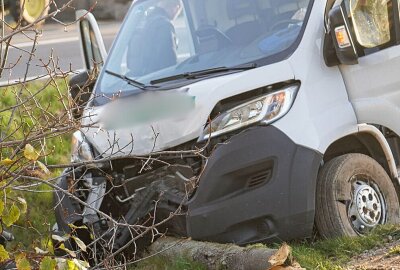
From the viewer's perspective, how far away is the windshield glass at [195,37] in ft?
20.9

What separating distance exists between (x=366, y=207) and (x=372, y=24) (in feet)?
4.43

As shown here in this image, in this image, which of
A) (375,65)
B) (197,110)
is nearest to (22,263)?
(197,110)

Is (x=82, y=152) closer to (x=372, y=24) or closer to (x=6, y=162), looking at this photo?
(x=372, y=24)

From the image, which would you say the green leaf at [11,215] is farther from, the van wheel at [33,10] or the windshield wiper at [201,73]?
the windshield wiper at [201,73]

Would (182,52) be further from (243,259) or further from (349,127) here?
(243,259)

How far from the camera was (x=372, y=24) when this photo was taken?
6480 mm

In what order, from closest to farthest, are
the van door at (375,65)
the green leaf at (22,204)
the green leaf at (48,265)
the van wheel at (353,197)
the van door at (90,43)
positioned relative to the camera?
the green leaf at (48,265) → the green leaf at (22,204) → the van wheel at (353,197) → the van door at (375,65) → the van door at (90,43)

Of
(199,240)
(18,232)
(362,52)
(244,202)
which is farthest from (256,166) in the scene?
(18,232)

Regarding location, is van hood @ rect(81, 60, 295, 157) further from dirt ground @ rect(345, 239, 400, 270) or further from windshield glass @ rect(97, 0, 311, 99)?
dirt ground @ rect(345, 239, 400, 270)

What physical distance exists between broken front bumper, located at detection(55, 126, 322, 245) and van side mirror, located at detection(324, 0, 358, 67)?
0.73 m

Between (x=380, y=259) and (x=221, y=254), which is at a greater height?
(x=221, y=254)

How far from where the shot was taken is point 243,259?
215 inches

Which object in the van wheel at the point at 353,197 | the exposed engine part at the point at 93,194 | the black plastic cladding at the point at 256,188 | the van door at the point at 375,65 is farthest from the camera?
the van door at the point at 375,65

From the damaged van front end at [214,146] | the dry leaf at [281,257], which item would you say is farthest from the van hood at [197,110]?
the dry leaf at [281,257]
